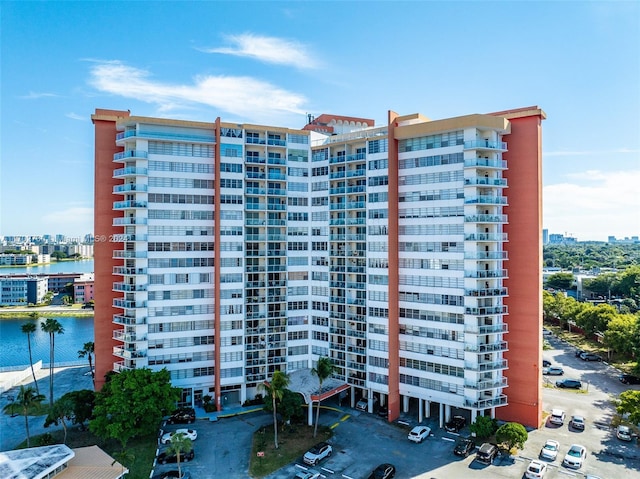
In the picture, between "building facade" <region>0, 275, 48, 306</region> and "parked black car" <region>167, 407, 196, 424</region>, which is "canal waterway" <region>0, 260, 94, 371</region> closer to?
"building facade" <region>0, 275, 48, 306</region>

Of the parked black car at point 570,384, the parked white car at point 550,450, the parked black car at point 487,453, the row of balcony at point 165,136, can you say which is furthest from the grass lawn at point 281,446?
A: the parked black car at point 570,384

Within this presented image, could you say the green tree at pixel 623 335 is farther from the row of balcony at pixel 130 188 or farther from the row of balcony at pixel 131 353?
the row of balcony at pixel 130 188

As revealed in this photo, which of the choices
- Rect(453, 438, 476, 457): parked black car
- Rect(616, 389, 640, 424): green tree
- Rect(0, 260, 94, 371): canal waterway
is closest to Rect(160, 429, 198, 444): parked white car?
Rect(453, 438, 476, 457): parked black car

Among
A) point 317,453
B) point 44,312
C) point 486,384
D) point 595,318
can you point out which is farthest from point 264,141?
point 44,312

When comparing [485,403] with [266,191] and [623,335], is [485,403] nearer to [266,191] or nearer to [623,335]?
[266,191]

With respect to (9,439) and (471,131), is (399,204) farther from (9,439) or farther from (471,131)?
(9,439)
